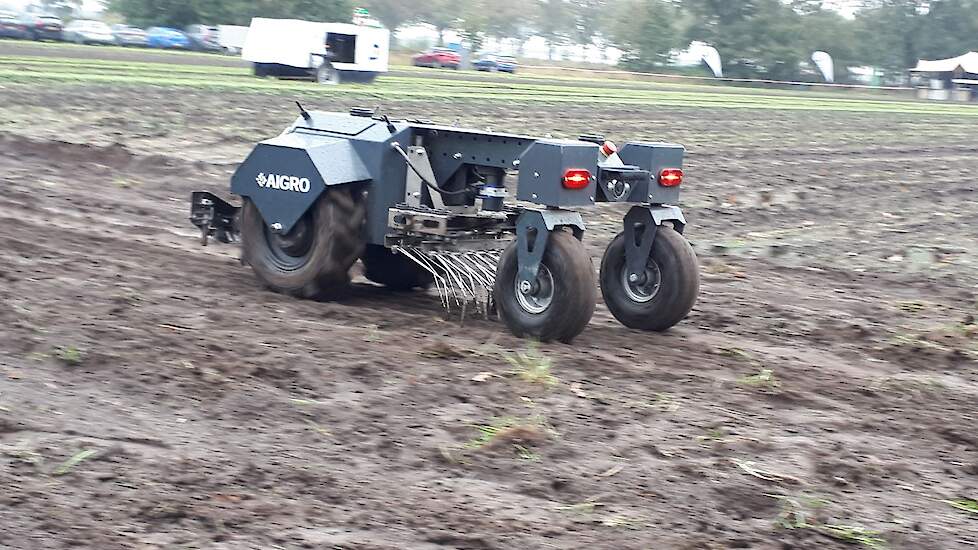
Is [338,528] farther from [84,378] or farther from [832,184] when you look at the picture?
[832,184]

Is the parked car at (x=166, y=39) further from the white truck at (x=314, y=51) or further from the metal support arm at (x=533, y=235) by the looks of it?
the metal support arm at (x=533, y=235)

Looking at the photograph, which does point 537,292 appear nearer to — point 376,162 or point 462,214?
point 462,214

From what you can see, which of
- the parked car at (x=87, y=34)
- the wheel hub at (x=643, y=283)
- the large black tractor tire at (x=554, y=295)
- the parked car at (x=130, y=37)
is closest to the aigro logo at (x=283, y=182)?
the large black tractor tire at (x=554, y=295)

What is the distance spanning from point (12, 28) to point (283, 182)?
1900 inches

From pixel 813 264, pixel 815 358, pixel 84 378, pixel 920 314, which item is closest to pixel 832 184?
pixel 813 264

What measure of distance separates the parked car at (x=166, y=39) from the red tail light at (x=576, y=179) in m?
52.5

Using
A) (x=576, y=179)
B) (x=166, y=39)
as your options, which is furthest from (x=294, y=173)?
(x=166, y=39)

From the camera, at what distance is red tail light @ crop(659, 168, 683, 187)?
9.12 metres

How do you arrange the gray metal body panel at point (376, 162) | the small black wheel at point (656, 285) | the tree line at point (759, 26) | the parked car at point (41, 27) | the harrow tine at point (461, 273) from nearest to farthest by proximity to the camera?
the small black wheel at point (656, 285), the gray metal body panel at point (376, 162), the harrow tine at point (461, 273), the parked car at point (41, 27), the tree line at point (759, 26)

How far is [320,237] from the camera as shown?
9445 millimetres

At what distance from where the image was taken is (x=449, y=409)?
6961 millimetres

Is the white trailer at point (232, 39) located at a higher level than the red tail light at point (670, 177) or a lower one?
higher

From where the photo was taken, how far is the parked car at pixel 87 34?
2183 inches

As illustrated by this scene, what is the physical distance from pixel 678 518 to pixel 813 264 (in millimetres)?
8070
